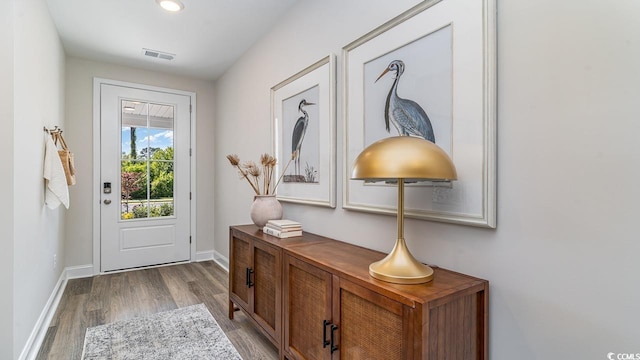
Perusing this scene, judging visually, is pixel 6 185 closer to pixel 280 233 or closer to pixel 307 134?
pixel 280 233

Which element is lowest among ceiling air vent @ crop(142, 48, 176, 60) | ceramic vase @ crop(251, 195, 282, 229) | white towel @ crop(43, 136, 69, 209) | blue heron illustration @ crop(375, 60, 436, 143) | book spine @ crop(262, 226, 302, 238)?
book spine @ crop(262, 226, 302, 238)

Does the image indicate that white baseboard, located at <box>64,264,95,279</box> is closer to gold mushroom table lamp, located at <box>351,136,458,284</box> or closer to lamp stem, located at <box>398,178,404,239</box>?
gold mushroom table lamp, located at <box>351,136,458,284</box>

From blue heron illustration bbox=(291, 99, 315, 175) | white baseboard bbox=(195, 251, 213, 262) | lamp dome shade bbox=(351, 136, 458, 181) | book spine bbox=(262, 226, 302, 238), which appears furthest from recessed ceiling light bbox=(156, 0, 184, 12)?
white baseboard bbox=(195, 251, 213, 262)

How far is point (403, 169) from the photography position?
1.10 m

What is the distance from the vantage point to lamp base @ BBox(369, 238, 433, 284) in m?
1.17

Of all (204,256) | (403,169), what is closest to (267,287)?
(403,169)

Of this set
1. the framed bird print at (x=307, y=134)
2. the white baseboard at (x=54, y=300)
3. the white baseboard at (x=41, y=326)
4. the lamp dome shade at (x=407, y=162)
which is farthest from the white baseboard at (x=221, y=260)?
the lamp dome shade at (x=407, y=162)

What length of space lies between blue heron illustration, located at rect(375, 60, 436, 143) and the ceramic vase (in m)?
1.16

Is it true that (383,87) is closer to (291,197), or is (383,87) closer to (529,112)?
(529,112)

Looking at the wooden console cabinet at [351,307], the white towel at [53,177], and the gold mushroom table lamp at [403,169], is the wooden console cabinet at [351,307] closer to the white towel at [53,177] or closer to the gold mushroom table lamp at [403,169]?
the gold mushroom table lamp at [403,169]

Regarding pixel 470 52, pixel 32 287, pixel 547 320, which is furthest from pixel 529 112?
pixel 32 287

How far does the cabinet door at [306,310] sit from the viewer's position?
1480mm

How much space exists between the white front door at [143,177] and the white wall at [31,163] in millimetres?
956

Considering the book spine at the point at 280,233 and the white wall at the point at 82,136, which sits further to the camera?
the white wall at the point at 82,136
